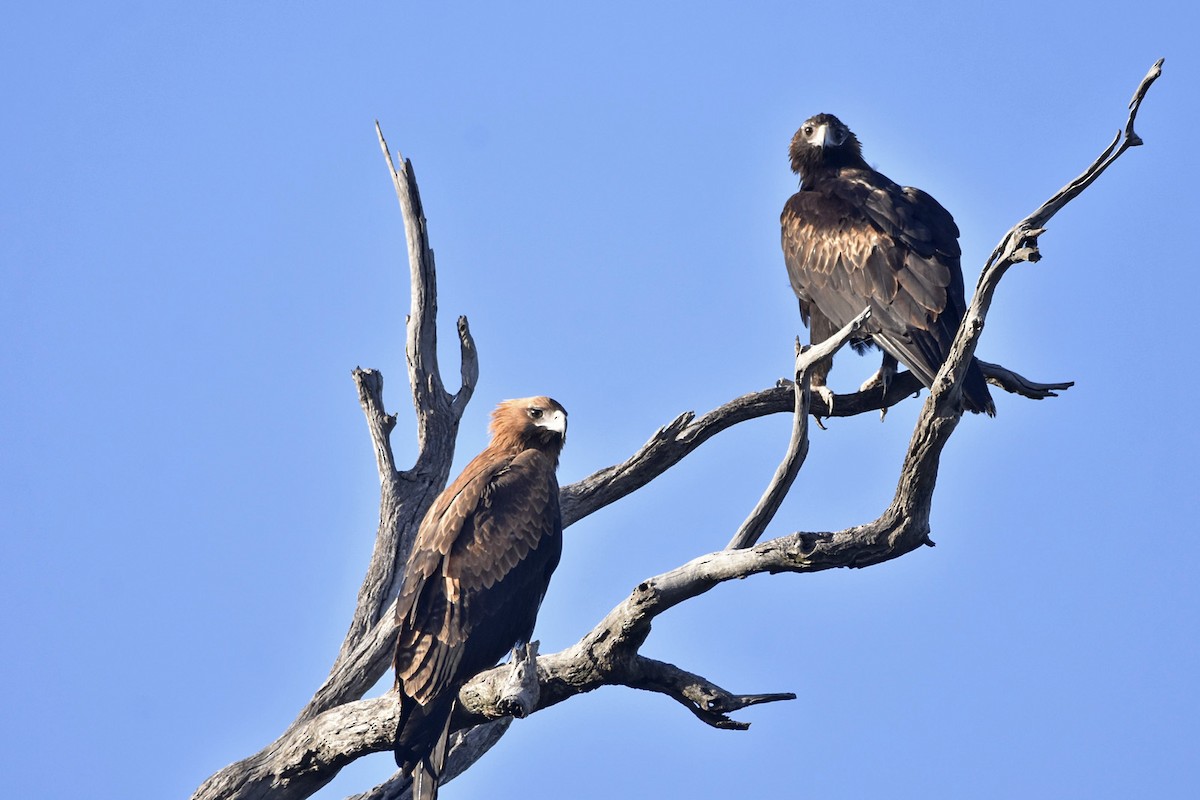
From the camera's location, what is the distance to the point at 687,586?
6.30 metres

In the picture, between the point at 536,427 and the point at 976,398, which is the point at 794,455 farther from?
the point at 536,427

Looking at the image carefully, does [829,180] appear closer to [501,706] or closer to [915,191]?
[915,191]

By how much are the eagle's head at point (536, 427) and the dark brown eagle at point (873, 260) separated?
1.69m

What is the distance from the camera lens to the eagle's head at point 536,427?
8.85 meters

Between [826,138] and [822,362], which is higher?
[826,138]

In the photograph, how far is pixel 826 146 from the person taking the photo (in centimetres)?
1086

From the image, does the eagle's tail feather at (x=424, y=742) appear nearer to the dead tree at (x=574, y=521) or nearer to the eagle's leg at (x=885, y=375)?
the dead tree at (x=574, y=521)

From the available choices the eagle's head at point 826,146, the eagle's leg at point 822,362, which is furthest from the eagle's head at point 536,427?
the eagle's head at point 826,146

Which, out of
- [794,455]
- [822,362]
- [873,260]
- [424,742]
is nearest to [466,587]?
[424,742]

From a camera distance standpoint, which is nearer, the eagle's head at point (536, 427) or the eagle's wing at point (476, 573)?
the eagle's wing at point (476, 573)

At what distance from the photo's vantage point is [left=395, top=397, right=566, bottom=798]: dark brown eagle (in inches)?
279

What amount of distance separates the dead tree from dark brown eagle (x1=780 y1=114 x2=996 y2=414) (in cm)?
45

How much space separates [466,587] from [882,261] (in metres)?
3.67

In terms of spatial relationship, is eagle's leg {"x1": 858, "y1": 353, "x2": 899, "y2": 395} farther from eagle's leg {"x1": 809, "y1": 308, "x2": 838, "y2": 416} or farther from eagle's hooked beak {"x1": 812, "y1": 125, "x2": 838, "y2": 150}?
eagle's hooked beak {"x1": 812, "y1": 125, "x2": 838, "y2": 150}
